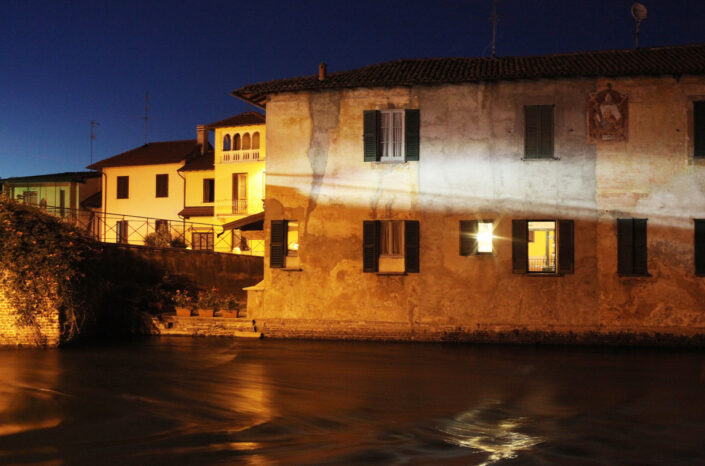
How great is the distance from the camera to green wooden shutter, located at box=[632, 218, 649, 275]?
18.6 metres

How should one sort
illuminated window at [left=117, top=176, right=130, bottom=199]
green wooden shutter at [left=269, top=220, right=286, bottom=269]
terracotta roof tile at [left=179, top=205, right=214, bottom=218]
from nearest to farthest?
green wooden shutter at [left=269, top=220, right=286, bottom=269], terracotta roof tile at [left=179, top=205, right=214, bottom=218], illuminated window at [left=117, top=176, right=130, bottom=199]

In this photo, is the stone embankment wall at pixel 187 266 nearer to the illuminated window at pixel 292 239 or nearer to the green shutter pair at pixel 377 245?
the illuminated window at pixel 292 239

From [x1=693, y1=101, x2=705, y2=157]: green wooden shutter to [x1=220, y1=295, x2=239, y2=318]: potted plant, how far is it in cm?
1347

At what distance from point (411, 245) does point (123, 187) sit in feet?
90.2

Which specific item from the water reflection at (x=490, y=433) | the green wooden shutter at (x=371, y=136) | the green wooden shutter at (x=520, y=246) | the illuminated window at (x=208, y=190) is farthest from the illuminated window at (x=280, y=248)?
the illuminated window at (x=208, y=190)

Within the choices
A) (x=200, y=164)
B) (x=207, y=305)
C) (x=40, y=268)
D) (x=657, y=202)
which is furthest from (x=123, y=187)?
(x=657, y=202)

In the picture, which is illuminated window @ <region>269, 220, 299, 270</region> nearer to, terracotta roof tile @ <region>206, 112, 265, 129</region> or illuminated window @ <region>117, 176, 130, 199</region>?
terracotta roof tile @ <region>206, 112, 265, 129</region>

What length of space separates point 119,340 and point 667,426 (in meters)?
15.2

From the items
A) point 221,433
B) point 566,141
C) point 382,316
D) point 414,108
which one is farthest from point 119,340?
point 566,141

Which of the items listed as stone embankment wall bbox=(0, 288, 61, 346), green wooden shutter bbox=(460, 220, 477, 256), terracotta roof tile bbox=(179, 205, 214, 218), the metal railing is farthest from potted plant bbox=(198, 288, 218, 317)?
terracotta roof tile bbox=(179, 205, 214, 218)

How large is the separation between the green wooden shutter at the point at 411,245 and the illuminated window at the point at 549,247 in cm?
259

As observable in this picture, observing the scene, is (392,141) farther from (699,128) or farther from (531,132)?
(699,128)

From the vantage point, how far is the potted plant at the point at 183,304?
21.7m

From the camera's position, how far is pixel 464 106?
64.6 feet
